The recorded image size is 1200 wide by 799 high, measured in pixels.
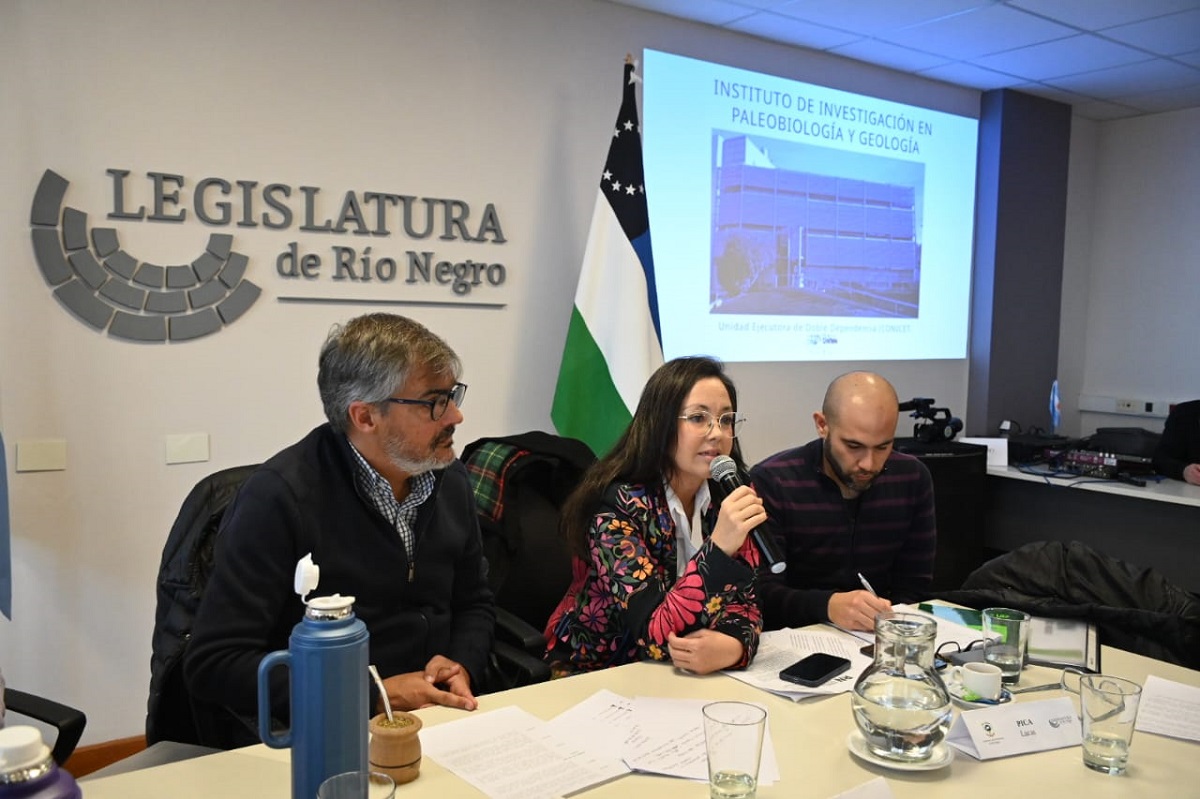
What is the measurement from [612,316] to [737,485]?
1.70 m

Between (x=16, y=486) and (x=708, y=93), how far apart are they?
294cm

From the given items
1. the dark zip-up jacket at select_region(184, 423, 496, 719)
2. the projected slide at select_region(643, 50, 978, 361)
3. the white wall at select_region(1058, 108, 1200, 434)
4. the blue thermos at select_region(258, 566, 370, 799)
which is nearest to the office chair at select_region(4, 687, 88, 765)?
the dark zip-up jacket at select_region(184, 423, 496, 719)

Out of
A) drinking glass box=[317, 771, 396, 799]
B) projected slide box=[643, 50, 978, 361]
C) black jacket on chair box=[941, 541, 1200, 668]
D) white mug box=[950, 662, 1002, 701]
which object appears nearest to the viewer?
drinking glass box=[317, 771, 396, 799]

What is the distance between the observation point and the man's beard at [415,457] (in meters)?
1.73

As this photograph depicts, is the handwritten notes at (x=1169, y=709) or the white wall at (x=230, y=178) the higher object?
the white wall at (x=230, y=178)

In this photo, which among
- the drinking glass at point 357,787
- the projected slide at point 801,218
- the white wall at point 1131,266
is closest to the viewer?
the drinking glass at point 357,787

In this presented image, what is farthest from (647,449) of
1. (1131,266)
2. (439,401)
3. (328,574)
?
(1131,266)

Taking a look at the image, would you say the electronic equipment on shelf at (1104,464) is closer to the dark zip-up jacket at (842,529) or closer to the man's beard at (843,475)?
the dark zip-up jacket at (842,529)

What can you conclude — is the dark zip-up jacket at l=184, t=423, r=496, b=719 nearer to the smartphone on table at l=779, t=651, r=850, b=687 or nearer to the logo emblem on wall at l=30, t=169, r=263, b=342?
the smartphone on table at l=779, t=651, r=850, b=687

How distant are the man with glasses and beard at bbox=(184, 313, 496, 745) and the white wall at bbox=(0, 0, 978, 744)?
4.20 feet

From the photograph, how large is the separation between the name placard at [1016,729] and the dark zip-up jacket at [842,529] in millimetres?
793

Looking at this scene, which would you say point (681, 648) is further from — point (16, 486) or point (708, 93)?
point (708, 93)

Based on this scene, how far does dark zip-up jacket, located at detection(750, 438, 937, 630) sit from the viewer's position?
2.25m

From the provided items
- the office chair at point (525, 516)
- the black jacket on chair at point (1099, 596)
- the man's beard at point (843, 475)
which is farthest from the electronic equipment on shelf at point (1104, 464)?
the office chair at point (525, 516)
